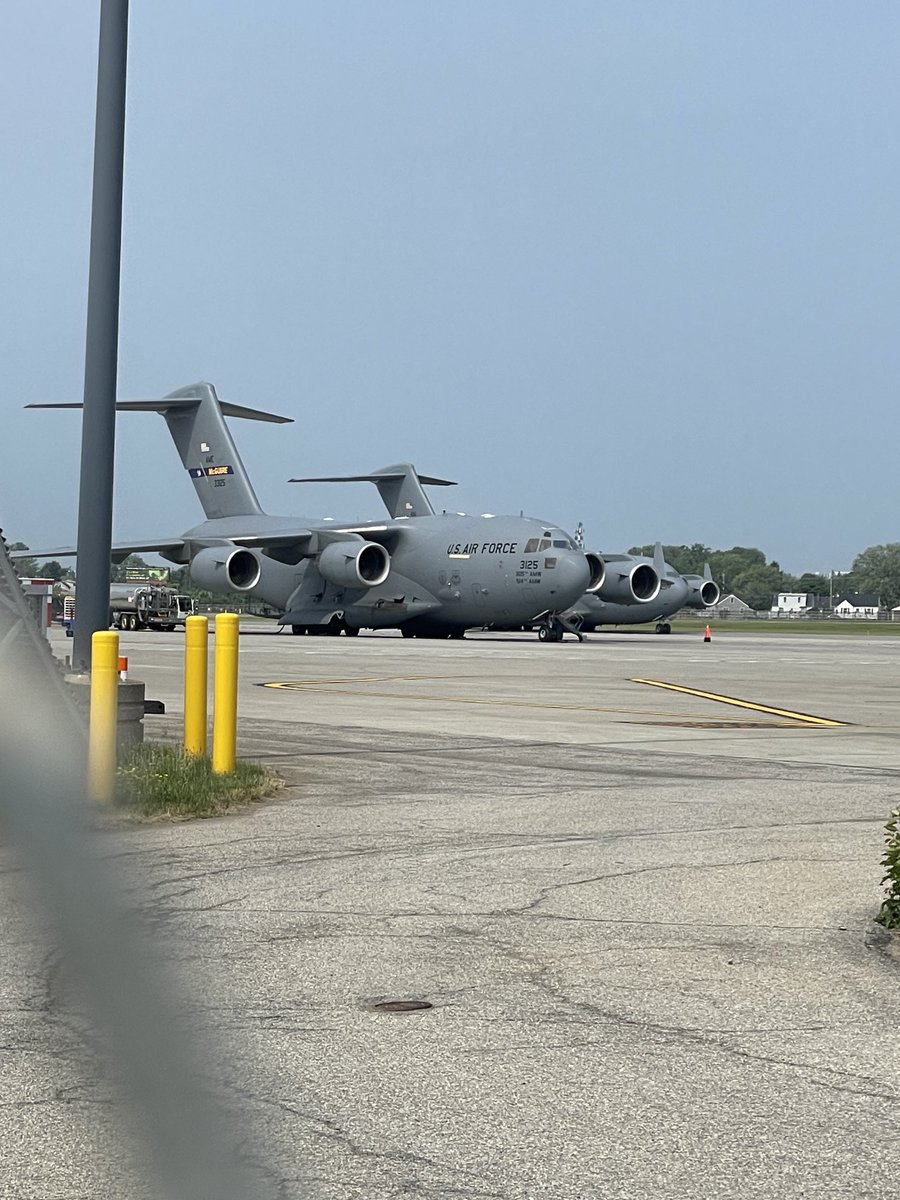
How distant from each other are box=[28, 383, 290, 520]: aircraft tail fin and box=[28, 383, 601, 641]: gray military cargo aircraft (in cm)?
5

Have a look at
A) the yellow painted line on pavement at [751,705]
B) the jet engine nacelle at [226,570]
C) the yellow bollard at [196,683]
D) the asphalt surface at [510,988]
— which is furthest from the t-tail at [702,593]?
the yellow bollard at [196,683]

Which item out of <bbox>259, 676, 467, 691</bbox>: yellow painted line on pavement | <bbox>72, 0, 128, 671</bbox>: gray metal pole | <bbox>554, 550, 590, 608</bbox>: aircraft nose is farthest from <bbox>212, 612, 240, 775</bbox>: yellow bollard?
<bbox>554, 550, 590, 608</bbox>: aircraft nose

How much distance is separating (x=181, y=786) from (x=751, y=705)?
42.9 ft

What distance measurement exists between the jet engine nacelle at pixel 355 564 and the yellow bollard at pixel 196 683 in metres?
37.9

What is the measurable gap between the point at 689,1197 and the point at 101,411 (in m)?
10.2

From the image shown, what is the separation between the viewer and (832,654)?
4206 cm

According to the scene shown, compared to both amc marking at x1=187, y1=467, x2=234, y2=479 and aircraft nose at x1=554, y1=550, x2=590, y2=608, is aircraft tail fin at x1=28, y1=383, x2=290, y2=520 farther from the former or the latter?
aircraft nose at x1=554, y1=550, x2=590, y2=608

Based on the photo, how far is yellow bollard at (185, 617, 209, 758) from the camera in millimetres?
11055

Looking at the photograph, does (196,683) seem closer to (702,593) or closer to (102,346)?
(102,346)

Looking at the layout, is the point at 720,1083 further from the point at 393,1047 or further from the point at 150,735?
the point at 150,735

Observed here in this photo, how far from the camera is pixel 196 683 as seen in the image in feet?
36.8

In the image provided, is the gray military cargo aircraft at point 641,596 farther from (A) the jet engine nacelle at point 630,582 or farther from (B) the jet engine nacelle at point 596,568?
(B) the jet engine nacelle at point 596,568

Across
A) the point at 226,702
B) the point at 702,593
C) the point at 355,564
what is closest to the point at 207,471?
the point at 355,564

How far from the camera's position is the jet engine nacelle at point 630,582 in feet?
185
